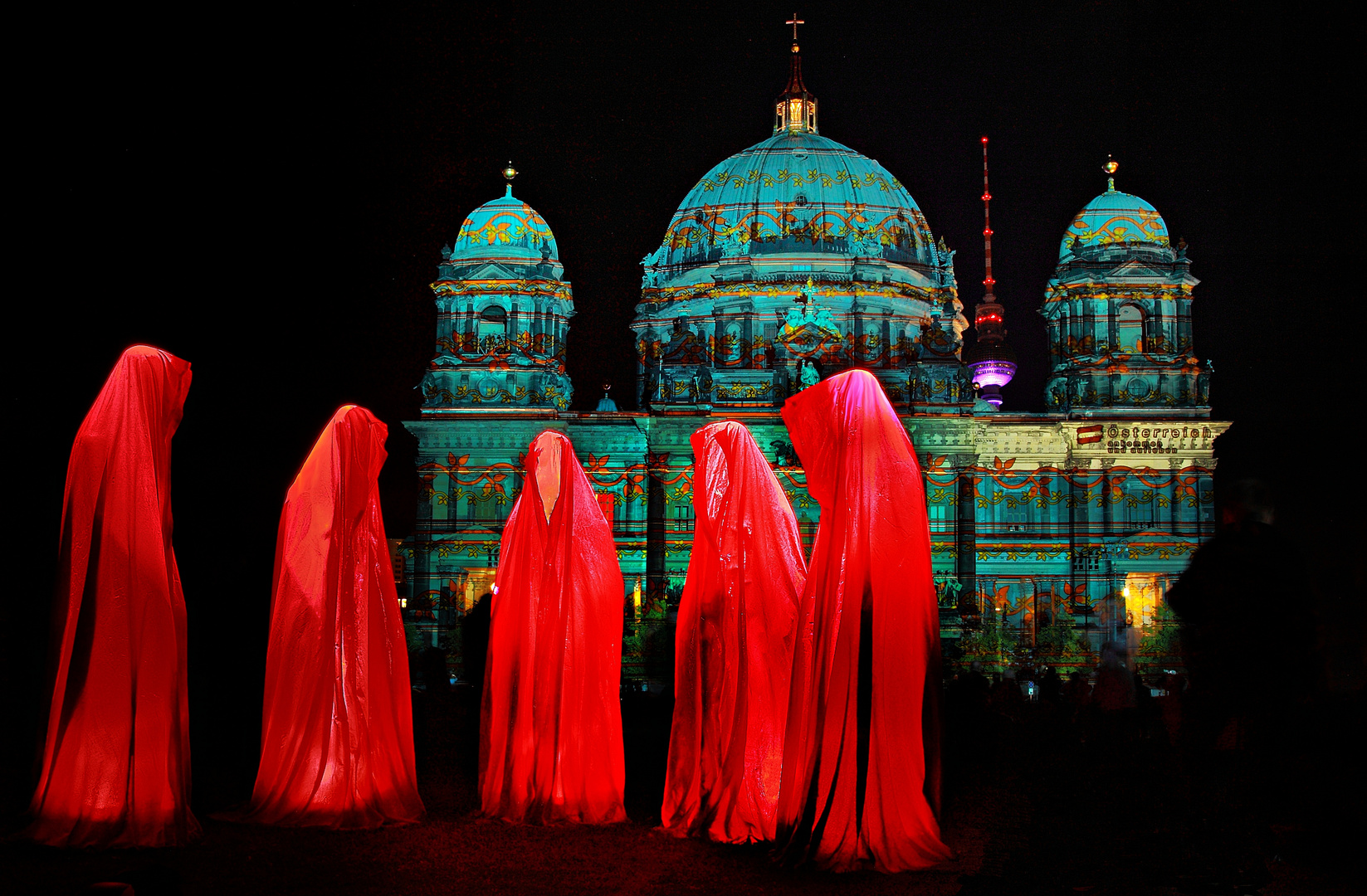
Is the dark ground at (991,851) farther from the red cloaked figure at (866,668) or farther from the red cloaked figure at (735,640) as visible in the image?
the red cloaked figure at (735,640)

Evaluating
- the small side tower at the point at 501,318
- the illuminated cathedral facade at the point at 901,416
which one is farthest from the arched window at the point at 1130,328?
the small side tower at the point at 501,318

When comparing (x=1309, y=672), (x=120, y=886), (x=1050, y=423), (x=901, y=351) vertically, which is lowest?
(x=120, y=886)

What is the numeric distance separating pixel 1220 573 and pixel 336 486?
6.44 meters

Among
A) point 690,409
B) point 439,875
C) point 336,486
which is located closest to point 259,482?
point 336,486

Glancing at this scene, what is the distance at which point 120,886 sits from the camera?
523 cm

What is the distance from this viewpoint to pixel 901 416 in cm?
3359

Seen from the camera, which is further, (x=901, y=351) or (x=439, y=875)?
(x=901, y=351)

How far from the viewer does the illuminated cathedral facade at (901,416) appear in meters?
34.2

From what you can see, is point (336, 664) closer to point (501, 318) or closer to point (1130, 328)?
point (501, 318)

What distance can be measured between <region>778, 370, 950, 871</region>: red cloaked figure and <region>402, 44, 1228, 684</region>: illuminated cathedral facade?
22.8 m

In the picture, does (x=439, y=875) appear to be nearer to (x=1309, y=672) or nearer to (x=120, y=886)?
(x=120, y=886)

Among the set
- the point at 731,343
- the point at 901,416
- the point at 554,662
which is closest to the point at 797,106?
the point at 731,343

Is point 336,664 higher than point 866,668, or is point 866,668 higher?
point 866,668

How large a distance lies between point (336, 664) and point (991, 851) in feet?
16.3
